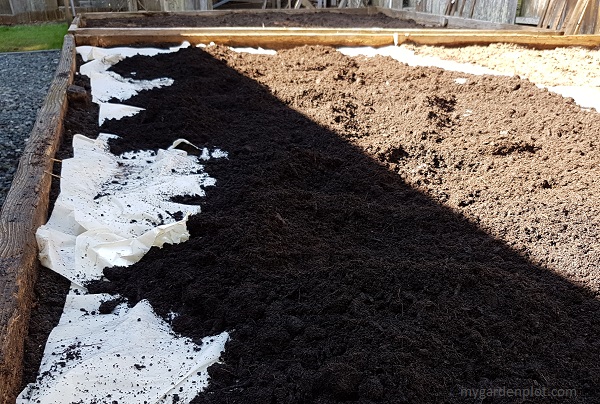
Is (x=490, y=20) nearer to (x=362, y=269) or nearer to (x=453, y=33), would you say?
(x=453, y=33)

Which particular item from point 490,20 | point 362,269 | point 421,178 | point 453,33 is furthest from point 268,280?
point 490,20

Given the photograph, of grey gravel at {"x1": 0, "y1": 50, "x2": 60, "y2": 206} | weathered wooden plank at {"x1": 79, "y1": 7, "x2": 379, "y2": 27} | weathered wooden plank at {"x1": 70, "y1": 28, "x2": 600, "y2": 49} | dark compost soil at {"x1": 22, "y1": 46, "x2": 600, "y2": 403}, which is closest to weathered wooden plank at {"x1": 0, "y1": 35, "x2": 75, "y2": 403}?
dark compost soil at {"x1": 22, "y1": 46, "x2": 600, "y2": 403}

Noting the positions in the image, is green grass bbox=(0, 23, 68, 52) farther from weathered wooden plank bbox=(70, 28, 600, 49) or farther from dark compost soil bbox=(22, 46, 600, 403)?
dark compost soil bbox=(22, 46, 600, 403)

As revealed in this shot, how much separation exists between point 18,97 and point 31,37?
4.97 m

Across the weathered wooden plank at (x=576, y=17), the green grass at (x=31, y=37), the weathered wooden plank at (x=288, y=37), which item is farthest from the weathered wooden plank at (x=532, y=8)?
the green grass at (x=31, y=37)

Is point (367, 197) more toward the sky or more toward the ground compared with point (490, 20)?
more toward the ground

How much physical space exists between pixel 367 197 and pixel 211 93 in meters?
2.34

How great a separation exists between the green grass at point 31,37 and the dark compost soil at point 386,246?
5606 millimetres

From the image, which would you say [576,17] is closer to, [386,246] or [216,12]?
[386,246]

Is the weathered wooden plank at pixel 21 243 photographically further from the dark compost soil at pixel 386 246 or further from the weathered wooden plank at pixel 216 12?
the weathered wooden plank at pixel 216 12

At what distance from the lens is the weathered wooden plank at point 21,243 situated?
1.64 meters

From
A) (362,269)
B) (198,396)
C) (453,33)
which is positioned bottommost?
(198,396)

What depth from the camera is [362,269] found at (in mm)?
2100

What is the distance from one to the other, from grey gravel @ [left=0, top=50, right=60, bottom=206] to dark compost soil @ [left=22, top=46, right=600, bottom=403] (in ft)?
1.92
